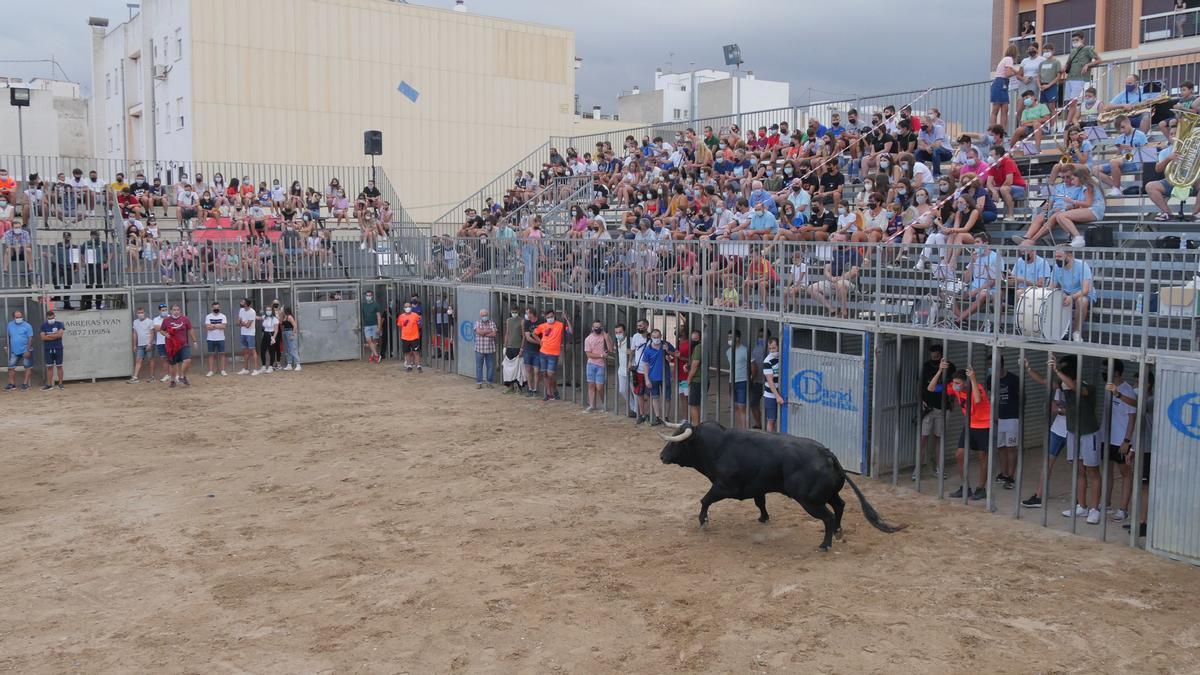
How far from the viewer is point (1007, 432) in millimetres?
13742

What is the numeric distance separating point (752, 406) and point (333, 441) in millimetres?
7546

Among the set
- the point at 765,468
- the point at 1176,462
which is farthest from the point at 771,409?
the point at 1176,462

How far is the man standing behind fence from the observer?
78.8ft

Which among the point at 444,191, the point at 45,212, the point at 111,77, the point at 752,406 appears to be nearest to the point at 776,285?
the point at 752,406

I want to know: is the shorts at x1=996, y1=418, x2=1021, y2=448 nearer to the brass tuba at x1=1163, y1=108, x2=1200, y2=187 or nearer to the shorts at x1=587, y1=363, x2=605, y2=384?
the brass tuba at x1=1163, y1=108, x2=1200, y2=187

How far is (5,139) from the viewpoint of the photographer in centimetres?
4766

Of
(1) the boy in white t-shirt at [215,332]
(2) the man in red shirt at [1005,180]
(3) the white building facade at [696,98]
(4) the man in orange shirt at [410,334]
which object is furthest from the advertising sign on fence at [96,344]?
(3) the white building facade at [696,98]

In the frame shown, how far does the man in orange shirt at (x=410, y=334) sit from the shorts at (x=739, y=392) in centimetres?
1176

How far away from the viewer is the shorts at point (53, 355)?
24.2 meters

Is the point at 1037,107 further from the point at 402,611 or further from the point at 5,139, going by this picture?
the point at 5,139

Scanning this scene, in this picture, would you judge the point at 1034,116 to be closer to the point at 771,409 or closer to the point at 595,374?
the point at 771,409

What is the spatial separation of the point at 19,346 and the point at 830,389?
18910mm

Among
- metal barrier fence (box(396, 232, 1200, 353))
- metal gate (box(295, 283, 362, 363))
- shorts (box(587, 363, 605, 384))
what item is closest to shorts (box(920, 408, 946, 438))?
metal barrier fence (box(396, 232, 1200, 353))

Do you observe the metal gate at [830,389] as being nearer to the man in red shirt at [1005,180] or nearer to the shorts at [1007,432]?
the shorts at [1007,432]
